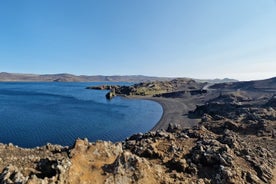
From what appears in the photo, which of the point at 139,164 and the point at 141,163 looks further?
the point at 141,163

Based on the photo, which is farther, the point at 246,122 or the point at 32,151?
the point at 246,122

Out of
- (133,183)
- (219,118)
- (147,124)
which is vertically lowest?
(147,124)

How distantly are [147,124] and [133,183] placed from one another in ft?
184

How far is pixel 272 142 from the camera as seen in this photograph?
34281 millimetres

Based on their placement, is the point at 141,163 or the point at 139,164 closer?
the point at 139,164

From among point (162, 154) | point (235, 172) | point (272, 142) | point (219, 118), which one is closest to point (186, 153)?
point (162, 154)

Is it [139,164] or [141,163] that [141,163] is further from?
[139,164]

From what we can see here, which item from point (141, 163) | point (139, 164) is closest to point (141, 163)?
point (141, 163)

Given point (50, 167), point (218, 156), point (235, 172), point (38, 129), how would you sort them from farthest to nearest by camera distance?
point (38, 129), point (218, 156), point (235, 172), point (50, 167)

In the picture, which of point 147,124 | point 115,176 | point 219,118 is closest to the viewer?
point 115,176

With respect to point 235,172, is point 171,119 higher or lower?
lower

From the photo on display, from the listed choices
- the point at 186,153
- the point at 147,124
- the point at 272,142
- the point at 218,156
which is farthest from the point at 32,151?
the point at 147,124

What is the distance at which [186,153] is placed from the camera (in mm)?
23578

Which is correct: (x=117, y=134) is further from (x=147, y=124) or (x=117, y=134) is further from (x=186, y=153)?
(x=186, y=153)
